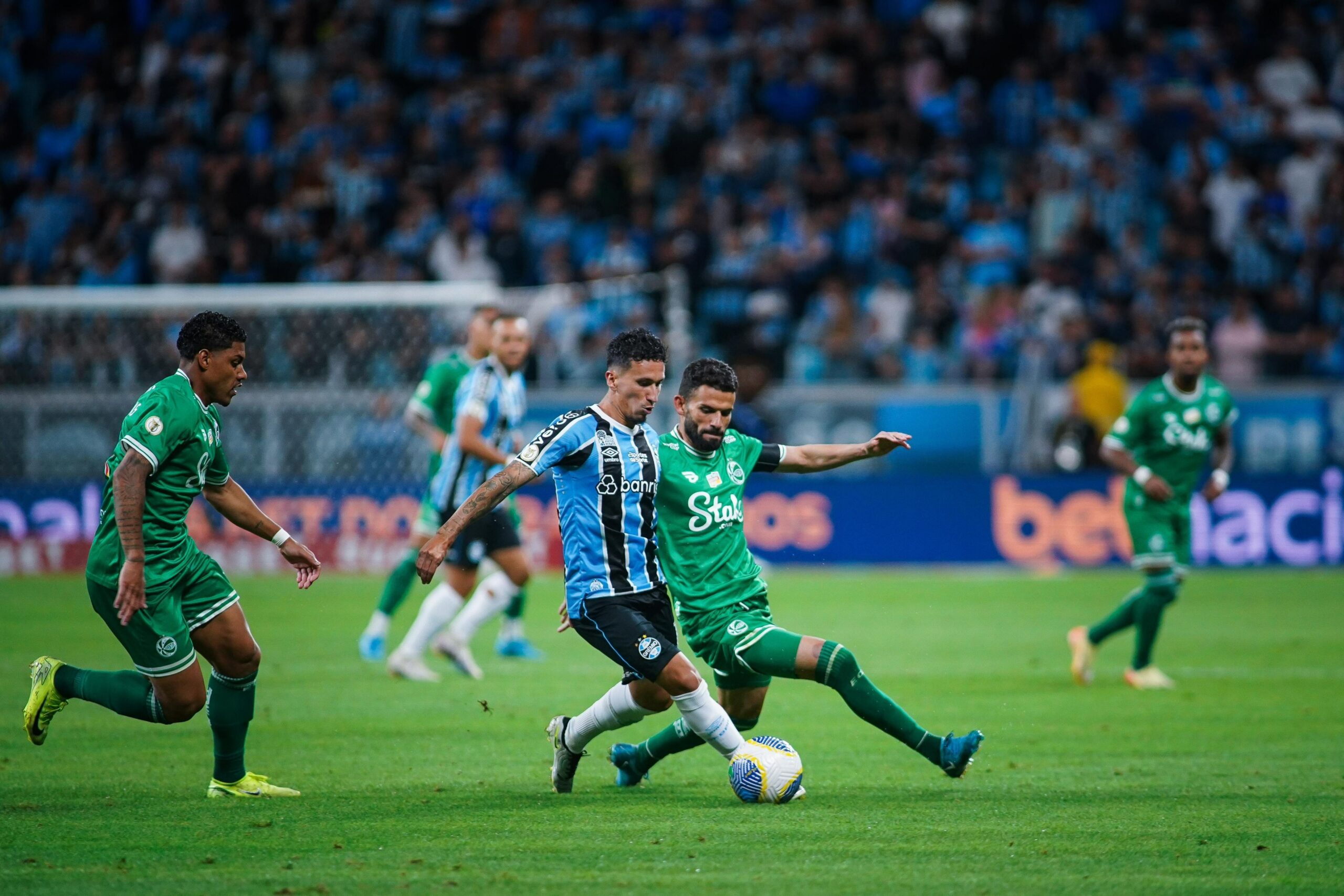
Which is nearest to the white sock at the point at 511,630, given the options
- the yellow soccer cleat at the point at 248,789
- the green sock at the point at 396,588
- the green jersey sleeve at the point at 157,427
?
the green sock at the point at 396,588

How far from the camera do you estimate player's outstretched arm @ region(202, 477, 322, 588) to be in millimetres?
7039

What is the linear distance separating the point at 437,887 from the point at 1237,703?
6170mm

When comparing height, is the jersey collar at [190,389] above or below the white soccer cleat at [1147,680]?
above

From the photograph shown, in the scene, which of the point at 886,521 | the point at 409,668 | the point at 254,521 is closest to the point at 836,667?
the point at 254,521

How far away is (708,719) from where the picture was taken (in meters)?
6.60

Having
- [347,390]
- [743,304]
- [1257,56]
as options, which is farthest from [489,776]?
[1257,56]

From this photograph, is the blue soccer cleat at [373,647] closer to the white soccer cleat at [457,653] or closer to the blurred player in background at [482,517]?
the blurred player in background at [482,517]

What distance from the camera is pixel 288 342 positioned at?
18.1 metres

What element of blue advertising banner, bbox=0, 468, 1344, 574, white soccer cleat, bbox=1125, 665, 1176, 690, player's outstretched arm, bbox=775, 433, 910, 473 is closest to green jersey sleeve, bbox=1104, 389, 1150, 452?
white soccer cleat, bbox=1125, 665, 1176, 690

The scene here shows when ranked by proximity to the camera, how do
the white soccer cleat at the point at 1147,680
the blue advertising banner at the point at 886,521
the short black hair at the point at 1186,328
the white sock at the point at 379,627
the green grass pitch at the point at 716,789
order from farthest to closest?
1. the blue advertising banner at the point at 886,521
2. the white sock at the point at 379,627
3. the short black hair at the point at 1186,328
4. the white soccer cleat at the point at 1147,680
5. the green grass pitch at the point at 716,789

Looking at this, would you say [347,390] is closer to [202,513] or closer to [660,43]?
[202,513]

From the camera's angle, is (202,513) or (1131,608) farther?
(202,513)

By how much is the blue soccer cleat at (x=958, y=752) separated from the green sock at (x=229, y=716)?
116 inches

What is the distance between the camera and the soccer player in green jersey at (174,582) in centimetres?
641
